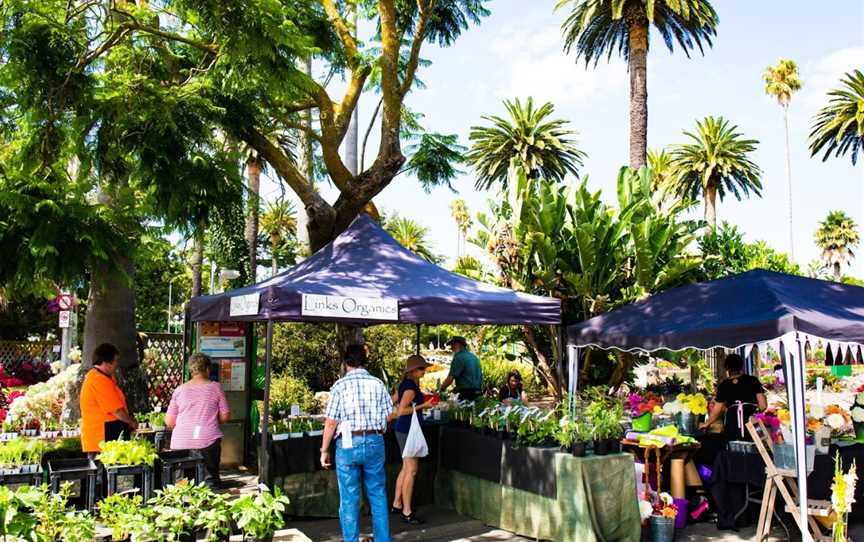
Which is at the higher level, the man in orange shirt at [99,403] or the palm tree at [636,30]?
the palm tree at [636,30]

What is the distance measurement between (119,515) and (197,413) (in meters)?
2.88

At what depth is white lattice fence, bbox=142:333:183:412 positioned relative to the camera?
14047 millimetres

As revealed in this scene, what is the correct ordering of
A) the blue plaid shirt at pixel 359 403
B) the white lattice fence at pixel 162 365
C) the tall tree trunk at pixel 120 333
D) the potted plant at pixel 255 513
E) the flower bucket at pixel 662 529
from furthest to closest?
the white lattice fence at pixel 162 365, the tall tree trunk at pixel 120 333, the flower bucket at pixel 662 529, the blue plaid shirt at pixel 359 403, the potted plant at pixel 255 513

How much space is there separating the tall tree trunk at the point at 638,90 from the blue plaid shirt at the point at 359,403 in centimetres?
1563

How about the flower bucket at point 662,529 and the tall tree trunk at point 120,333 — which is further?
the tall tree trunk at point 120,333

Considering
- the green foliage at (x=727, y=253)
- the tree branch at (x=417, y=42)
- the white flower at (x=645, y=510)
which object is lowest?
the white flower at (x=645, y=510)

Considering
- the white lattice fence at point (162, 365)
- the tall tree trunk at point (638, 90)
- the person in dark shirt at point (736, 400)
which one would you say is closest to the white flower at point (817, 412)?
the person in dark shirt at point (736, 400)

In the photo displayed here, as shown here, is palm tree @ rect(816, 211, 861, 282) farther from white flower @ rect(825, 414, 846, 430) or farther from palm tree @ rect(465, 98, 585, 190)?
white flower @ rect(825, 414, 846, 430)

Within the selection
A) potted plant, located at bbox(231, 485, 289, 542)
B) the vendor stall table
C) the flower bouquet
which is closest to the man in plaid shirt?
potted plant, located at bbox(231, 485, 289, 542)

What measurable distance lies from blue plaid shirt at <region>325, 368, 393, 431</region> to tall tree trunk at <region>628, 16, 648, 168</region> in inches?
615

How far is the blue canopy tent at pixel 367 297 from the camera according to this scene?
649 centimetres

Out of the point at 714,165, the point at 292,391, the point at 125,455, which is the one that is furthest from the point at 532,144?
the point at 125,455

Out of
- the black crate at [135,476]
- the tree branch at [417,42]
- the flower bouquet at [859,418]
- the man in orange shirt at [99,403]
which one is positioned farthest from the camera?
the tree branch at [417,42]

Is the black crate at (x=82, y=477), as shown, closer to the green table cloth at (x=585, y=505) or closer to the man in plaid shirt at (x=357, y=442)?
the man in plaid shirt at (x=357, y=442)
